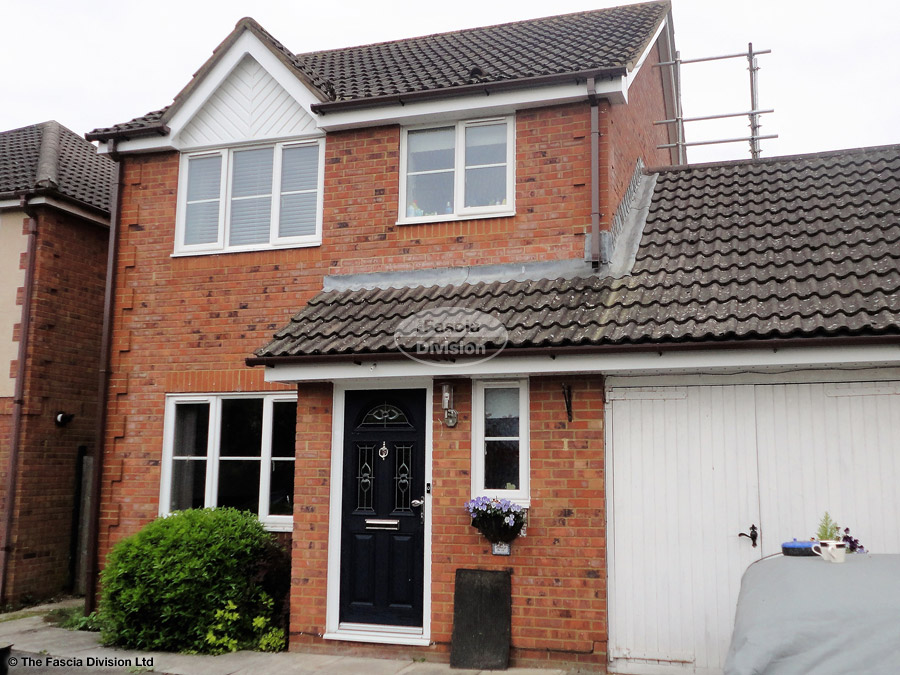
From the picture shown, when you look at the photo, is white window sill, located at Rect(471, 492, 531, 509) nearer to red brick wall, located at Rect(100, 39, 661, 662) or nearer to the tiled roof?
red brick wall, located at Rect(100, 39, 661, 662)

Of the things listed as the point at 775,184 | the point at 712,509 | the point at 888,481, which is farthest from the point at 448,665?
the point at 775,184

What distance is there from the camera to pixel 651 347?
7.13m

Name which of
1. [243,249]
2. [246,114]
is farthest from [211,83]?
[243,249]

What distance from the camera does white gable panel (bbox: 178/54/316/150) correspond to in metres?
10.4

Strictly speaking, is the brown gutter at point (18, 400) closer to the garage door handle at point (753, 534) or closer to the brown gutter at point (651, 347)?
the brown gutter at point (651, 347)

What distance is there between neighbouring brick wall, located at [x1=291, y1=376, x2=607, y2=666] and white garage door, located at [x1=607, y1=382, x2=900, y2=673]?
0.68ft

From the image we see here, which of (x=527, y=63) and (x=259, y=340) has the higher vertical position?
(x=527, y=63)

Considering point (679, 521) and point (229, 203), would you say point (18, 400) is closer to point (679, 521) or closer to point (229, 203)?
point (229, 203)

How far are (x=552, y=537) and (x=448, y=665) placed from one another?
160 cm

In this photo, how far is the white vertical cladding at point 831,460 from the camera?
702 cm

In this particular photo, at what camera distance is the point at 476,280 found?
9312 millimetres

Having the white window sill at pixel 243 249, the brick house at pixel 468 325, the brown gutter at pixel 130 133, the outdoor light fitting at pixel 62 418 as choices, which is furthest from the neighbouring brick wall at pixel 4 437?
the brown gutter at pixel 130 133

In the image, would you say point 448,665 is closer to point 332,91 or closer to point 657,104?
point 332,91

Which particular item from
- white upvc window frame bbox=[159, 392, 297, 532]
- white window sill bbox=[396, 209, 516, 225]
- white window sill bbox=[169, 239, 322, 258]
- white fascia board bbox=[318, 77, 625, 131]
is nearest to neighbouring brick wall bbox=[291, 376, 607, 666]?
white upvc window frame bbox=[159, 392, 297, 532]
